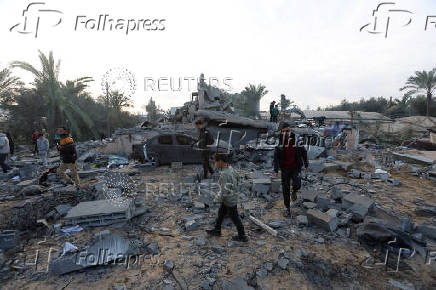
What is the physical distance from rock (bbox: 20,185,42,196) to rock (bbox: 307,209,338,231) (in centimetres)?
737

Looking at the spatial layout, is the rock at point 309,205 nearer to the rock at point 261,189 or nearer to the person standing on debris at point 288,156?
the person standing on debris at point 288,156

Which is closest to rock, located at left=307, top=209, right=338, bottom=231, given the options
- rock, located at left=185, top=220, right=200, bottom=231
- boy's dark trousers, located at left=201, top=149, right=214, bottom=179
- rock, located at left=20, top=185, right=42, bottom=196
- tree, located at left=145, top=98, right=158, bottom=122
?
rock, located at left=185, top=220, right=200, bottom=231

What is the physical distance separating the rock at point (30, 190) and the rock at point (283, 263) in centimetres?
690

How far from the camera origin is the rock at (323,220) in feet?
13.3

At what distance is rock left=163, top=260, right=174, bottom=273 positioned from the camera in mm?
3111

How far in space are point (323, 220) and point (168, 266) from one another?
9.59ft

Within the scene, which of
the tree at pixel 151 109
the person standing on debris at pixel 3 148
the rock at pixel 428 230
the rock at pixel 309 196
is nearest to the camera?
the rock at pixel 428 230

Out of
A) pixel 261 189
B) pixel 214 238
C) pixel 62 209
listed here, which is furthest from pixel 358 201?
pixel 62 209

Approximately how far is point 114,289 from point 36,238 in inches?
93.1

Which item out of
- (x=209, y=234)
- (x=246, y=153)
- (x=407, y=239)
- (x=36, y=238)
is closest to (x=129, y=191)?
(x=36, y=238)

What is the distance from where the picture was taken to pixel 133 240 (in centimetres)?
383

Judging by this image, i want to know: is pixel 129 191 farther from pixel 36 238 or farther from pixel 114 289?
pixel 114 289

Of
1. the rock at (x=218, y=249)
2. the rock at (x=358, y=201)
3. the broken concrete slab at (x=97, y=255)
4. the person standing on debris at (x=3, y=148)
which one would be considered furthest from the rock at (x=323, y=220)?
the person standing on debris at (x=3, y=148)

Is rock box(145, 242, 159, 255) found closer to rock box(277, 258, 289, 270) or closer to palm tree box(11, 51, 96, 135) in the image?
rock box(277, 258, 289, 270)
